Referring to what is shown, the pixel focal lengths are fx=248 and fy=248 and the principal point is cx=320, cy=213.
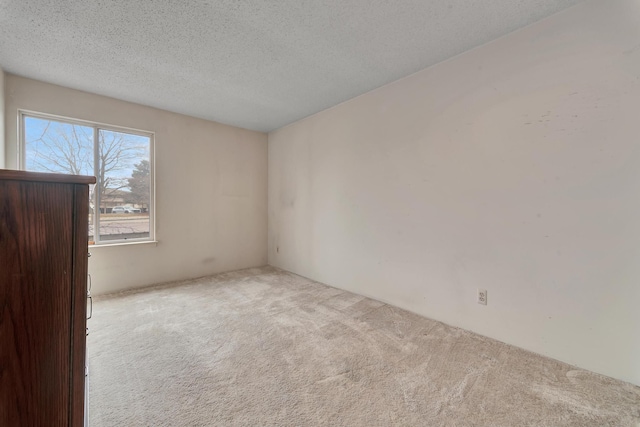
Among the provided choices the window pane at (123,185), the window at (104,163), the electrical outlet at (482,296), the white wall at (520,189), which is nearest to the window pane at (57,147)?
the window at (104,163)

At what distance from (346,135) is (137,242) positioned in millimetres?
3071

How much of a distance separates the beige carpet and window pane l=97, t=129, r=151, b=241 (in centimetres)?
107

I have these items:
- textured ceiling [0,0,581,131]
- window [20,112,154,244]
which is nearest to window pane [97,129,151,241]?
window [20,112,154,244]

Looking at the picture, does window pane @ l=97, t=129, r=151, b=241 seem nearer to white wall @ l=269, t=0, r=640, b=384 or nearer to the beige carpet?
the beige carpet

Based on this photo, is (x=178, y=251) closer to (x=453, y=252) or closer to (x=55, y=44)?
(x=55, y=44)

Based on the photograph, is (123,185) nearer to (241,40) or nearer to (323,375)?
(241,40)

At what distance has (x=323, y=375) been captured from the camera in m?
1.63

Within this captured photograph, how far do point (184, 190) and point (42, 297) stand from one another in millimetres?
3132

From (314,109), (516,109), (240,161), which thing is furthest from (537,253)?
(240,161)

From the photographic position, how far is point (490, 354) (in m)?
1.85

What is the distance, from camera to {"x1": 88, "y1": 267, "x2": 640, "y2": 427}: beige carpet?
4.35 feet

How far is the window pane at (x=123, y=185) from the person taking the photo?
3.05 m

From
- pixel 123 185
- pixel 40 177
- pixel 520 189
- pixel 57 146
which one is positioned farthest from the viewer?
pixel 123 185

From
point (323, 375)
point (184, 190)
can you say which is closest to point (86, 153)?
point (184, 190)
